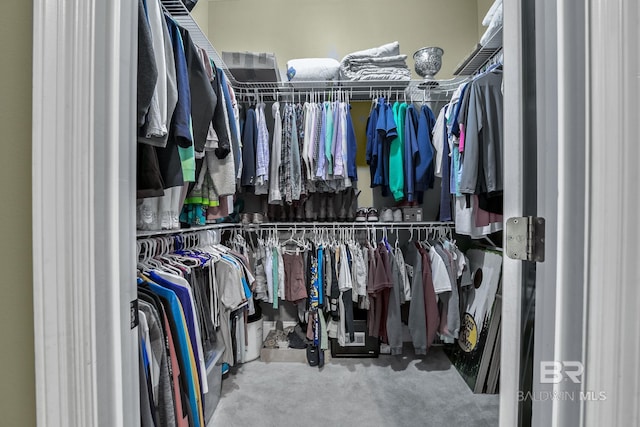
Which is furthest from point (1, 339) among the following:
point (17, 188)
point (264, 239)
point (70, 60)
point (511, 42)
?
point (264, 239)

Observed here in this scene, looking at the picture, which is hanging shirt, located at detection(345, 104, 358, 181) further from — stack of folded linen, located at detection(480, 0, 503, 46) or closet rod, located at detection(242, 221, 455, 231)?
stack of folded linen, located at detection(480, 0, 503, 46)

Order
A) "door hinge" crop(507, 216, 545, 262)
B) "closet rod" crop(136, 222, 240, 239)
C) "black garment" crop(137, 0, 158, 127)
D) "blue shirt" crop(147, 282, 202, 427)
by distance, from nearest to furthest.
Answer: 1. "door hinge" crop(507, 216, 545, 262)
2. "black garment" crop(137, 0, 158, 127)
3. "blue shirt" crop(147, 282, 202, 427)
4. "closet rod" crop(136, 222, 240, 239)

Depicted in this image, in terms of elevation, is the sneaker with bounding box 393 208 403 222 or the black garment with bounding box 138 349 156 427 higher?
the sneaker with bounding box 393 208 403 222

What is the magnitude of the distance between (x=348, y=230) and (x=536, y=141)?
205 cm

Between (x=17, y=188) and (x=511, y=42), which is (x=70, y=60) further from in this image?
(x=511, y=42)

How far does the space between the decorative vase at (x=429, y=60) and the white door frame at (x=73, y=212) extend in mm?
2533

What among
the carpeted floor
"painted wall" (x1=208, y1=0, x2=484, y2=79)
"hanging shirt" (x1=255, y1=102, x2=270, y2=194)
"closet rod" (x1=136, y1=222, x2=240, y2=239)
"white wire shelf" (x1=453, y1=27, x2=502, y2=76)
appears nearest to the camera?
"closet rod" (x1=136, y1=222, x2=240, y2=239)

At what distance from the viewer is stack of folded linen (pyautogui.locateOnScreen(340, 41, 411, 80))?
2475 mm

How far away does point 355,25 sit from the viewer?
287 cm

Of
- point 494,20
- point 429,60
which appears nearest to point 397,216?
point 429,60

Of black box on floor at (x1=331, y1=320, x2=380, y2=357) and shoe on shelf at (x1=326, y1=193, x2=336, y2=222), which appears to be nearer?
black box on floor at (x1=331, y1=320, x2=380, y2=357)

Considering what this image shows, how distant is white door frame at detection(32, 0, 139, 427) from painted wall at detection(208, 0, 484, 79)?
8.72 feet

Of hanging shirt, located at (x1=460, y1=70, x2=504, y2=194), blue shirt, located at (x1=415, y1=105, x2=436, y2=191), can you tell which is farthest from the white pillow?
blue shirt, located at (x1=415, y1=105, x2=436, y2=191)

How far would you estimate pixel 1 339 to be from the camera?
0.53 m
